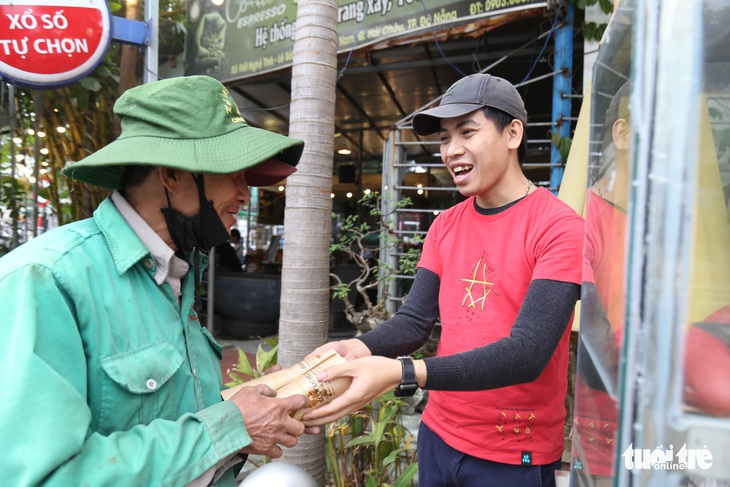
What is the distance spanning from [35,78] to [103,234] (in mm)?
3005

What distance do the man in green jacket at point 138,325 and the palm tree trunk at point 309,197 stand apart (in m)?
0.97

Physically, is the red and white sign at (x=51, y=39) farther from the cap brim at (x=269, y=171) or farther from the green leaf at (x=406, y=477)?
the green leaf at (x=406, y=477)

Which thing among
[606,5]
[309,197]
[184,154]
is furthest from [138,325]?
[606,5]

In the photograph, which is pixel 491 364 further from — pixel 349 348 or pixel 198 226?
pixel 198 226

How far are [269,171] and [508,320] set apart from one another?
0.97 meters

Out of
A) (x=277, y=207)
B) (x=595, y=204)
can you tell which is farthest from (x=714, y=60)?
(x=277, y=207)

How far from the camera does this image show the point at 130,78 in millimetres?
4969

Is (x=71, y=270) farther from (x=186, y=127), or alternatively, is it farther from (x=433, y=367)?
(x=433, y=367)

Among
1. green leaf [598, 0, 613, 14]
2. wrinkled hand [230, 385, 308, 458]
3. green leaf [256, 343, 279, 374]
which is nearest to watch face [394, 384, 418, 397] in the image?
wrinkled hand [230, 385, 308, 458]

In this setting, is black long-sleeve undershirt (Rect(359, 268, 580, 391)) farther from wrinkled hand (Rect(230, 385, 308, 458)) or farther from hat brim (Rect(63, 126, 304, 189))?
hat brim (Rect(63, 126, 304, 189))

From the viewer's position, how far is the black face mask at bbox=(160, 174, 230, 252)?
1279mm

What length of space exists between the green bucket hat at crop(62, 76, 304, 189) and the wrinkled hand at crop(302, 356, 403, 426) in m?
0.68

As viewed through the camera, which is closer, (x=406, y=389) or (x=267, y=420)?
(x=267, y=420)

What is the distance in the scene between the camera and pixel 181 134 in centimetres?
119
